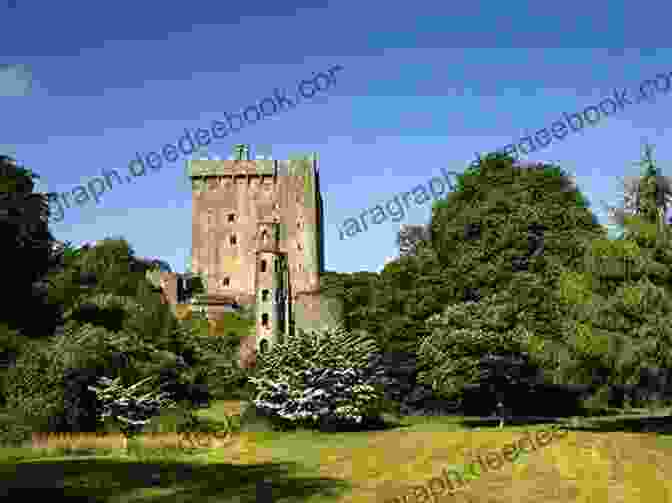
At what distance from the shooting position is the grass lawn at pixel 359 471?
13.3 meters

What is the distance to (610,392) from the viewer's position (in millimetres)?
22578

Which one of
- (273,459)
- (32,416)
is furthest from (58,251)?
(273,459)

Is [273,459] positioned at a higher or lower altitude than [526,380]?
lower

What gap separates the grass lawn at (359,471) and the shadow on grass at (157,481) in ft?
0.06

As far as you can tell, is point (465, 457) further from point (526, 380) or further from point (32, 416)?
point (32, 416)

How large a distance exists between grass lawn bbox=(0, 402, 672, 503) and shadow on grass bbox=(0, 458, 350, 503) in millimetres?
20

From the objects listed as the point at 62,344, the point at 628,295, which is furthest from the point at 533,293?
the point at 62,344

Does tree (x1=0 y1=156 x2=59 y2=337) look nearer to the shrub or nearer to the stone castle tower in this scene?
the shrub

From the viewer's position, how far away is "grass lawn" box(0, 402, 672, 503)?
1330 centimetres

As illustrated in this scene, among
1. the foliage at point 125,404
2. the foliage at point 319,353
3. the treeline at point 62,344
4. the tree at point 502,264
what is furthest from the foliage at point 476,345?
the treeline at point 62,344

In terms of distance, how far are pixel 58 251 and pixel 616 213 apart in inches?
937

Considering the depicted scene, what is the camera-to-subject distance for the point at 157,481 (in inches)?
573

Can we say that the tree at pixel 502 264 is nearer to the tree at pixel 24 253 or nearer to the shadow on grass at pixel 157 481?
the shadow on grass at pixel 157 481

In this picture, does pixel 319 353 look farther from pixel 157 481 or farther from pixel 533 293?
pixel 157 481
